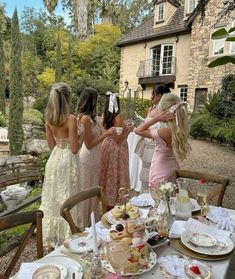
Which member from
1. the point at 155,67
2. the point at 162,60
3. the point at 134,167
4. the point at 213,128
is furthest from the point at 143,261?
the point at 155,67

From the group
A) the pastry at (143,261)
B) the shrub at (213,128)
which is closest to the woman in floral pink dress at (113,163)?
the pastry at (143,261)

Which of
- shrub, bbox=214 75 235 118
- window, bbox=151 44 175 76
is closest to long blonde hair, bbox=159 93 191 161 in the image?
shrub, bbox=214 75 235 118

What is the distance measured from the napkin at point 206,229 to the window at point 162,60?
15.4 metres

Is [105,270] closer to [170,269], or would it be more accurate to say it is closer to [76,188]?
[170,269]

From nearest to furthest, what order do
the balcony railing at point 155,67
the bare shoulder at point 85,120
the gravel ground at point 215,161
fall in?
the bare shoulder at point 85,120 < the gravel ground at point 215,161 < the balcony railing at point 155,67

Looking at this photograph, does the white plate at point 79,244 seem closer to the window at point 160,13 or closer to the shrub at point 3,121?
the shrub at point 3,121

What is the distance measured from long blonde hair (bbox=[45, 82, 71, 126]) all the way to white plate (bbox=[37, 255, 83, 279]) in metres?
1.48

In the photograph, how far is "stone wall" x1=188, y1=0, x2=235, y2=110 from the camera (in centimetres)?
1365

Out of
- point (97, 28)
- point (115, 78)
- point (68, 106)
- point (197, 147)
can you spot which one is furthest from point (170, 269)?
point (97, 28)

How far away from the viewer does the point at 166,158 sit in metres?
2.96

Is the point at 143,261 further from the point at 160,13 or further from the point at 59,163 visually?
the point at 160,13

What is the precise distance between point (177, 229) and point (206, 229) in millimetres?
221

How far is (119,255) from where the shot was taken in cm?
144

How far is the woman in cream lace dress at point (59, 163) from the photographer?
2.74m
